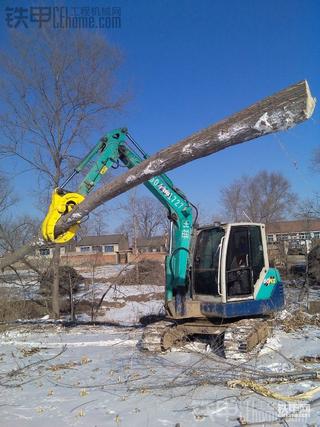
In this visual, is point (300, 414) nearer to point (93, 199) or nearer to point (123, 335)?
point (93, 199)

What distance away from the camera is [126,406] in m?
5.96

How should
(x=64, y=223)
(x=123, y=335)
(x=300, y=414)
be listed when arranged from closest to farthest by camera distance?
1. (x=300, y=414)
2. (x=64, y=223)
3. (x=123, y=335)

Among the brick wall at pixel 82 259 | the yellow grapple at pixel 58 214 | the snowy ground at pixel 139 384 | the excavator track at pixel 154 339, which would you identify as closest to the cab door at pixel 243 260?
the snowy ground at pixel 139 384

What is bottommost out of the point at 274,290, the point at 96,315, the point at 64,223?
the point at 96,315

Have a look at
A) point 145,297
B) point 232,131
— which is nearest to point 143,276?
point 145,297

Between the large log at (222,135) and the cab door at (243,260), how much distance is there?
2665mm

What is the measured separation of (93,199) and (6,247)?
392 inches

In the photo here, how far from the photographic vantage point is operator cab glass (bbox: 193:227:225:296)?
8828 mm

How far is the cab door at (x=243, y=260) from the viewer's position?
8.70 meters

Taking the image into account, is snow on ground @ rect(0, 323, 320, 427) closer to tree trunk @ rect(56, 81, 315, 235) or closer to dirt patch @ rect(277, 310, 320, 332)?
dirt patch @ rect(277, 310, 320, 332)

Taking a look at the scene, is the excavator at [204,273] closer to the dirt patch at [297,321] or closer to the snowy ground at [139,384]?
the snowy ground at [139,384]

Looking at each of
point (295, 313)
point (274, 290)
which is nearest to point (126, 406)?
point (274, 290)

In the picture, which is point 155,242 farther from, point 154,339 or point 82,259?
point 154,339

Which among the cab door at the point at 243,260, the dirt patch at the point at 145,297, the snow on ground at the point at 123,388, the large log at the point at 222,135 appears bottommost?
the snow on ground at the point at 123,388
